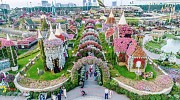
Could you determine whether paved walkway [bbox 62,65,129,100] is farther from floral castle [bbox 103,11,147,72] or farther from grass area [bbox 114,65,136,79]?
floral castle [bbox 103,11,147,72]

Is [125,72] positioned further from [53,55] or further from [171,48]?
[171,48]

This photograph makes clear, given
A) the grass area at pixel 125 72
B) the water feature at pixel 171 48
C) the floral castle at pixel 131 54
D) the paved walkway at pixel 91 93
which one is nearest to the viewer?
the paved walkway at pixel 91 93

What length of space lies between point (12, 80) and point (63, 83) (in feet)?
22.0

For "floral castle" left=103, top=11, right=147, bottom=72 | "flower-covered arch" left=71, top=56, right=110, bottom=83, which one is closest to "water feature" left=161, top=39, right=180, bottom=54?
"floral castle" left=103, top=11, right=147, bottom=72

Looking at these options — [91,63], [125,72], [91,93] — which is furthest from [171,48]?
[91,93]

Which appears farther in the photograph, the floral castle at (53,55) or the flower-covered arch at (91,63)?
the floral castle at (53,55)

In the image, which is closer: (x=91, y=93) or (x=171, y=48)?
(x=91, y=93)

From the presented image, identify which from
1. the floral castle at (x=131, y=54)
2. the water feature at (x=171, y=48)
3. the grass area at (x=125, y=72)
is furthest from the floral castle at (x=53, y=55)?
the water feature at (x=171, y=48)

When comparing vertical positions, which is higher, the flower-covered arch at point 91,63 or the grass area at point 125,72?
the flower-covered arch at point 91,63

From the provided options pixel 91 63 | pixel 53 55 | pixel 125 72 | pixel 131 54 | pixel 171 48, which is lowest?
pixel 125 72

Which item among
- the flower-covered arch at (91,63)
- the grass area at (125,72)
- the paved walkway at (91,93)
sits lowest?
the paved walkway at (91,93)

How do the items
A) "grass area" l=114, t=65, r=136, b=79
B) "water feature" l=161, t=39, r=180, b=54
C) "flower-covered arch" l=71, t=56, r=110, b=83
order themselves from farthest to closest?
"water feature" l=161, t=39, r=180, b=54 → "grass area" l=114, t=65, r=136, b=79 → "flower-covered arch" l=71, t=56, r=110, b=83

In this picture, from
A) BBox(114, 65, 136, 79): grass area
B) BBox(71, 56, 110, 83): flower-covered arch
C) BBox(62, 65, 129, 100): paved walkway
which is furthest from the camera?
BBox(114, 65, 136, 79): grass area

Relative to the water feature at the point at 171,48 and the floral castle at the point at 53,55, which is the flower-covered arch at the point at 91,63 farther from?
the water feature at the point at 171,48
